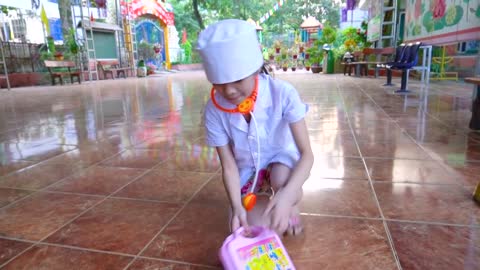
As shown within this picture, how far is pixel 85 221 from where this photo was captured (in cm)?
137

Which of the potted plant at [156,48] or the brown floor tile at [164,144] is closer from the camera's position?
the brown floor tile at [164,144]

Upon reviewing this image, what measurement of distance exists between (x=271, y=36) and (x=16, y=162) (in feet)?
79.4

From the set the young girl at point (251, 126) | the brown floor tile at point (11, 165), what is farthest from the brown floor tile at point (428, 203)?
the brown floor tile at point (11, 165)

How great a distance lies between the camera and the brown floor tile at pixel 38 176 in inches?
70.6

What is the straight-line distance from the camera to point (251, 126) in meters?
1.11

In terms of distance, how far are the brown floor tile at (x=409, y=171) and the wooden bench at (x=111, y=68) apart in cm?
1173

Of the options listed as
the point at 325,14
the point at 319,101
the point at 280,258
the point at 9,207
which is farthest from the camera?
the point at 325,14

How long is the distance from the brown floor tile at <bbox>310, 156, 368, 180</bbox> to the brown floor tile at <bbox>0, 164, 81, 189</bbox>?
1.33 meters

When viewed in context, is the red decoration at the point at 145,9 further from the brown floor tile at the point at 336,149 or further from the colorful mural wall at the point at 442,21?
the brown floor tile at the point at 336,149

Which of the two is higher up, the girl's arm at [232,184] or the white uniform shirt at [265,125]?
the white uniform shirt at [265,125]

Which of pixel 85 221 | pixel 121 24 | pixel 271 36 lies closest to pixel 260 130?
pixel 85 221

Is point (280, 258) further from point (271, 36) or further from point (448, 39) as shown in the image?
point (271, 36)

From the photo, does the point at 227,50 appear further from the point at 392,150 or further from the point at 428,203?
the point at 392,150

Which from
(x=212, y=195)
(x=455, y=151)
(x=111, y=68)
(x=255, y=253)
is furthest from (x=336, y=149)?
(x=111, y=68)
